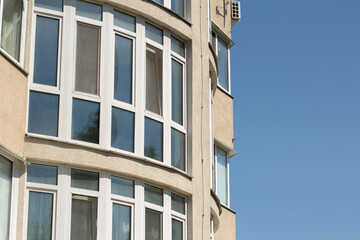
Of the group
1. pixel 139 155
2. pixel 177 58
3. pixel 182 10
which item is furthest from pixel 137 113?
pixel 182 10

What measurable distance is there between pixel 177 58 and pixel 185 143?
1774 mm

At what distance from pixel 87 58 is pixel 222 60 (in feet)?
27.4

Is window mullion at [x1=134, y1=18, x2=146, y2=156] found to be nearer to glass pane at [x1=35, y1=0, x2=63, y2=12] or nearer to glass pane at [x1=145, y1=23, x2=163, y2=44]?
glass pane at [x1=145, y1=23, x2=163, y2=44]

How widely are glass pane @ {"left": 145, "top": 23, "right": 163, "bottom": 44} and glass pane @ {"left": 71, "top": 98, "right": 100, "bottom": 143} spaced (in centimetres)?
217

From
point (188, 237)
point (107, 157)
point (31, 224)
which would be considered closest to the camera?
point (31, 224)

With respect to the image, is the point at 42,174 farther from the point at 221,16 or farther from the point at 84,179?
the point at 221,16

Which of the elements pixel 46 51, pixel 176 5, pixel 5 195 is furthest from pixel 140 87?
pixel 5 195

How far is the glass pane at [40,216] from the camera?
1482 cm

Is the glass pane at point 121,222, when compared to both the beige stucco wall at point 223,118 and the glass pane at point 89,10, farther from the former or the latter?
the beige stucco wall at point 223,118

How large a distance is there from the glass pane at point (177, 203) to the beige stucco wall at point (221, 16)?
24.0ft

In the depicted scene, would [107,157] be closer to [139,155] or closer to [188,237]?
[139,155]

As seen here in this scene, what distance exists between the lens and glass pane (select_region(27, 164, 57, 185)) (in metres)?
15.1

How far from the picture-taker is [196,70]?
18359 millimetres

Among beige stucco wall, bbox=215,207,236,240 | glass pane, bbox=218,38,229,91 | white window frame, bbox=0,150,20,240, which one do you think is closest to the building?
white window frame, bbox=0,150,20,240
